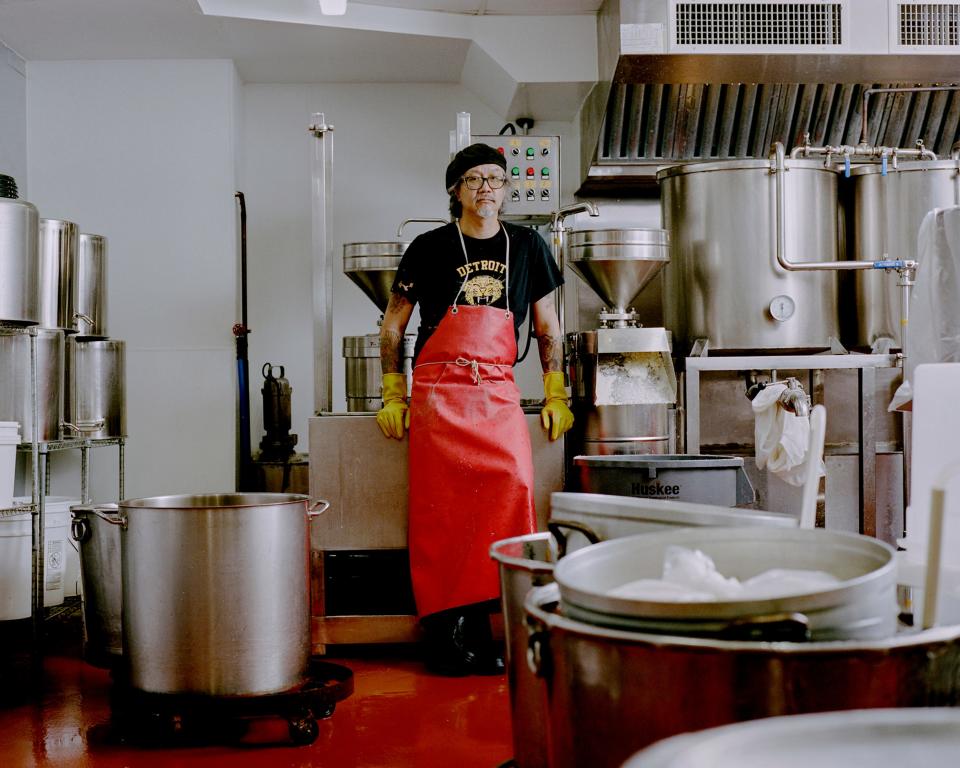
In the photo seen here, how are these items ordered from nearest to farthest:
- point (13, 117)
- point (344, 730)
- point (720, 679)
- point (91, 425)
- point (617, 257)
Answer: point (720, 679) < point (344, 730) < point (617, 257) < point (91, 425) < point (13, 117)

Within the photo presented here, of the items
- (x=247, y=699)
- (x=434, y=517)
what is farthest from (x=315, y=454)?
(x=247, y=699)

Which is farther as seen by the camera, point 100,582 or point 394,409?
point 394,409

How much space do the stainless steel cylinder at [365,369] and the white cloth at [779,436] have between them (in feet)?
5.31

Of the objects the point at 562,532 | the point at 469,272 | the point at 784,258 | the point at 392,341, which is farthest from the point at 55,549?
the point at 784,258

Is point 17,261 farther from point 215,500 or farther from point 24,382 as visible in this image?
point 215,500

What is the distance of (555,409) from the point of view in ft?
12.1

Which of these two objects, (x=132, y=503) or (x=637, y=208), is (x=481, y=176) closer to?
(x=132, y=503)

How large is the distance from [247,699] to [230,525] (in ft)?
1.43

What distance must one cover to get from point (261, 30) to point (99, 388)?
2.08m

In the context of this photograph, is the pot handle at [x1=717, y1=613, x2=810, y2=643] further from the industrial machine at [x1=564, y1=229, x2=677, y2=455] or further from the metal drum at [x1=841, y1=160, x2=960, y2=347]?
the metal drum at [x1=841, y1=160, x2=960, y2=347]

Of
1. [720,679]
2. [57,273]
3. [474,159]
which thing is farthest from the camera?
[57,273]

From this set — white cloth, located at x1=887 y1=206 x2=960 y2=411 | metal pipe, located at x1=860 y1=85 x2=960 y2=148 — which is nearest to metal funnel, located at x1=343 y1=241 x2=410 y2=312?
white cloth, located at x1=887 y1=206 x2=960 y2=411

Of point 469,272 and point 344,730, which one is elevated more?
point 469,272

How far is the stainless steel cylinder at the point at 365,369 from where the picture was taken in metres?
4.75
